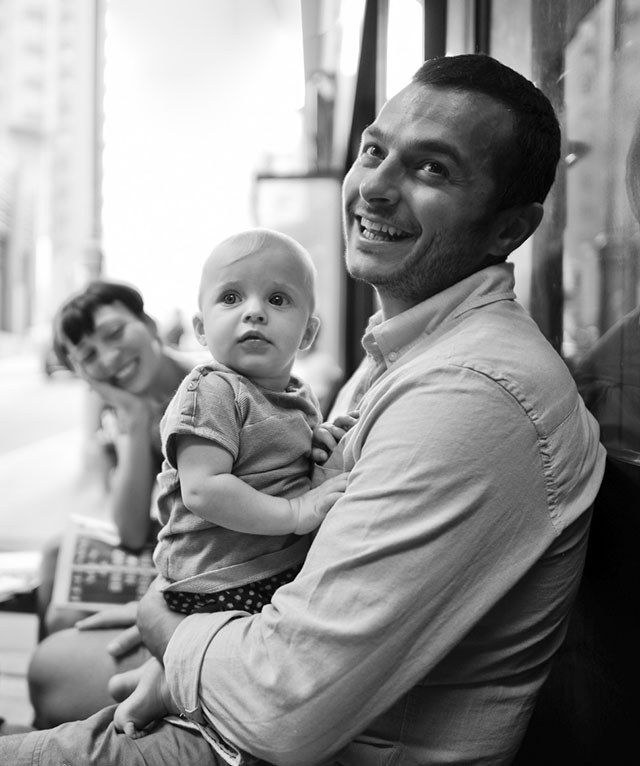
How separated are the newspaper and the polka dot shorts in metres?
0.98

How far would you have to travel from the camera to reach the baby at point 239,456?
1.04 m

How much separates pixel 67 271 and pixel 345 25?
3.01 metres

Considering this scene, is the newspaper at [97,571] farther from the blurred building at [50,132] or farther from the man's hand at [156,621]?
the blurred building at [50,132]

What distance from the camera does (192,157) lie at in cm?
700

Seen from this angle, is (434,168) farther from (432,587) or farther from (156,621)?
(156,621)

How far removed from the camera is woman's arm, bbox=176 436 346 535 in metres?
1.03

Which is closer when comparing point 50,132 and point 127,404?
point 127,404

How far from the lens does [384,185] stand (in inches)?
41.3

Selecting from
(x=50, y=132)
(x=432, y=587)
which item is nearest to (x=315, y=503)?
(x=432, y=587)

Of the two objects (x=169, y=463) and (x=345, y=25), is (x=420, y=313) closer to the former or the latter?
(x=169, y=463)

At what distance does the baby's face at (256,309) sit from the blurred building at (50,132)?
14.2 feet

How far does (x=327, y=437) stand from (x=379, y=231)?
0.98ft

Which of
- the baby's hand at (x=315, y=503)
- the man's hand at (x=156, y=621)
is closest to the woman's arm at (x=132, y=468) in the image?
the man's hand at (x=156, y=621)

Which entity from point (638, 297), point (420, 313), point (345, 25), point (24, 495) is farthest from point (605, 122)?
point (24, 495)
